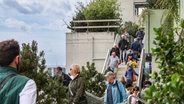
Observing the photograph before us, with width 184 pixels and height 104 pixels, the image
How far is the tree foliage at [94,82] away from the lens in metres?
13.8

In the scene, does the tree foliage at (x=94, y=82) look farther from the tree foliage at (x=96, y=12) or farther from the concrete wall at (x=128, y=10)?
the concrete wall at (x=128, y=10)

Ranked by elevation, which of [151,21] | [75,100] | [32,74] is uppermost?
[151,21]

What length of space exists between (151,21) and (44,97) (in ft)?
21.7

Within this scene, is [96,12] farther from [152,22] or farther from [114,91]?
[114,91]

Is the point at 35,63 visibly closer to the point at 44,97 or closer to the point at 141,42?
the point at 44,97

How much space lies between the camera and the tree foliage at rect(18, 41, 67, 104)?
28.4 feet

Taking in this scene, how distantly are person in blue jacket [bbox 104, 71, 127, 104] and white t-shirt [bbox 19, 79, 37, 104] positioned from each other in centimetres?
609

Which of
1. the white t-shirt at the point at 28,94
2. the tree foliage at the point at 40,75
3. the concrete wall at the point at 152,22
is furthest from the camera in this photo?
the concrete wall at the point at 152,22

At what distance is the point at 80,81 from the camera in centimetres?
1077

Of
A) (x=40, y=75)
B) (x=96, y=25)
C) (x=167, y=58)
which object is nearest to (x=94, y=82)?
(x=40, y=75)

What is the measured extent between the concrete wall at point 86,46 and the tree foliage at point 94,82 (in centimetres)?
1690

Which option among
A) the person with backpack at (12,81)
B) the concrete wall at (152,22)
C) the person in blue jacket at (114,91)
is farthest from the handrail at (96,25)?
→ the person with backpack at (12,81)

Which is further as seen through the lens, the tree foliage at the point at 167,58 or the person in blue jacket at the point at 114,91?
the person in blue jacket at the point at 114,91

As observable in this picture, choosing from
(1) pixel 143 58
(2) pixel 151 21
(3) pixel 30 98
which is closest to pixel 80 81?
(2) pixel 151 21
